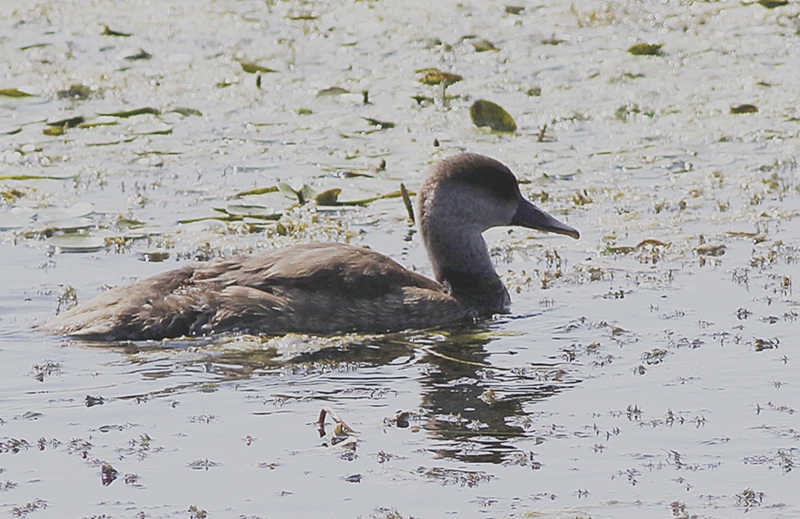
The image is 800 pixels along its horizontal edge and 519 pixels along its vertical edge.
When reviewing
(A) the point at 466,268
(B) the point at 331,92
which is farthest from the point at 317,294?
(B) the point at 331,92

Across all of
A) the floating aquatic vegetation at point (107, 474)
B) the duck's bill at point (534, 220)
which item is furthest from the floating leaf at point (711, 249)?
the floating aquatic vegetation at point (107, 474)

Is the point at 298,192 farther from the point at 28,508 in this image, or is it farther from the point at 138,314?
the point at 28,508

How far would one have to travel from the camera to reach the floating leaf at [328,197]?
10844mm

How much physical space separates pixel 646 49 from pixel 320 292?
7798 millimetres

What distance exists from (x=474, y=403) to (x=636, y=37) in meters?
9.68

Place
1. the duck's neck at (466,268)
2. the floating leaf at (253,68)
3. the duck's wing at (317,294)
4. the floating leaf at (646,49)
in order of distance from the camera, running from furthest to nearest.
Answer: the floating leaf at (646,49) < the floating leaf at (253,68) < the duck's neck at (466,268) < the duck's wing at (317,294)

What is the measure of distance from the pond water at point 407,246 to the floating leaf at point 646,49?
0.17 m

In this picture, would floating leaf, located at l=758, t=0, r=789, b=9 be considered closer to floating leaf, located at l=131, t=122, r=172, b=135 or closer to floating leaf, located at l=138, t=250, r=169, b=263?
floating leaf, located at l=131, t=122, r=172, b=135

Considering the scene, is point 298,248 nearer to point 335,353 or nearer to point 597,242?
point 335,353

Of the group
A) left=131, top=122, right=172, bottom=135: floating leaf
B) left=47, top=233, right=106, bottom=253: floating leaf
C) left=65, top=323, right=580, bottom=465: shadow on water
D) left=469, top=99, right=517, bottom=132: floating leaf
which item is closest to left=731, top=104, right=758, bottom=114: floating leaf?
left=469, top=99, right=517, bottom=132: floating leaf

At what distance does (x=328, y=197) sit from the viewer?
10.9 m

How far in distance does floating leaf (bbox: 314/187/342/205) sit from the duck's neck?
187cm

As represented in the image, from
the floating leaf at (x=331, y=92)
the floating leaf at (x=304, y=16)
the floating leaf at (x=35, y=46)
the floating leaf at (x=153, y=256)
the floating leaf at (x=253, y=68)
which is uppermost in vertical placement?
the floating leaf at (x=304, y=16)

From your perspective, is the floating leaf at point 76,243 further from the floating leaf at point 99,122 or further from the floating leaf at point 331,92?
the floating leaf at point 331,92
